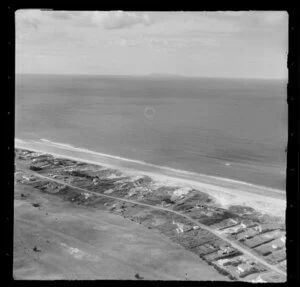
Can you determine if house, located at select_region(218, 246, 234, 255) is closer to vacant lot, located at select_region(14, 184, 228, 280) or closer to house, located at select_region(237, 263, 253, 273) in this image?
house, located at select_region(237, 263, 253, 273)

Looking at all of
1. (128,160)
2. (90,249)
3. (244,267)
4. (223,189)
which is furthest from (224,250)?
(128,160)

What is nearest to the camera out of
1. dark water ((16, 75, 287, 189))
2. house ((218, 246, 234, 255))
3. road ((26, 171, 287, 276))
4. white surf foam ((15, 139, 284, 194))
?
road ((26, 171, 287, 276))

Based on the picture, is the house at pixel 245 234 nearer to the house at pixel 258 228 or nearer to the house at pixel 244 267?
the house at pixel 258 228

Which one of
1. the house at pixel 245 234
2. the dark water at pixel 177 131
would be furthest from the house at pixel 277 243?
the dark water at pixel 177 131

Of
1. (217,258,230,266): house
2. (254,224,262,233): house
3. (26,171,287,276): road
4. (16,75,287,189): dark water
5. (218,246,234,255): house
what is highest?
(218,246,234,255): house

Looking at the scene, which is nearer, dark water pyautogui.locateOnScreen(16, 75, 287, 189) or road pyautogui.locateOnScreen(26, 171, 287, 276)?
road pyautogui.locateOnScreen(26, 171, 287, 276)

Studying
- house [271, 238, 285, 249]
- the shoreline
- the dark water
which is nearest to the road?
house [271, 238, 285, 249]
